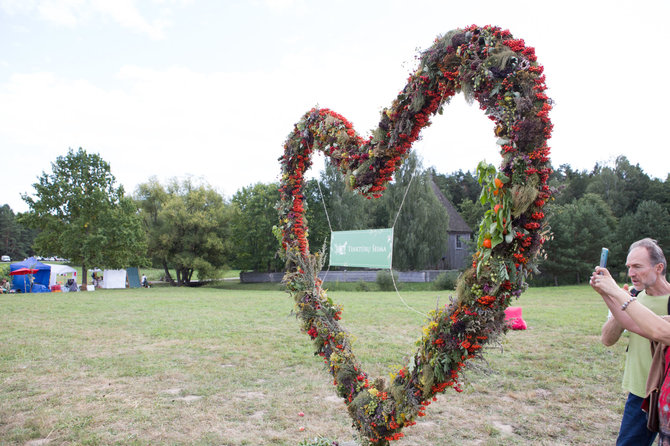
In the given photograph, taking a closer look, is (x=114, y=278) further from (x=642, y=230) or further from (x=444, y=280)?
(x=642, y=230)

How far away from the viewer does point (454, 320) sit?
9.32ft

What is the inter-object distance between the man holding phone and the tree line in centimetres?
1825

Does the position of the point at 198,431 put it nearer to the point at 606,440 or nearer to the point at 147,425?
the point at 147,425

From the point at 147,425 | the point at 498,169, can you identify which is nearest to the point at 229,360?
the point at 147,425

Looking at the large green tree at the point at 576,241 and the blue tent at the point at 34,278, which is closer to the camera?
the blue tent at the point at 34,278

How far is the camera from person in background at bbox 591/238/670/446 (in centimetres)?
292

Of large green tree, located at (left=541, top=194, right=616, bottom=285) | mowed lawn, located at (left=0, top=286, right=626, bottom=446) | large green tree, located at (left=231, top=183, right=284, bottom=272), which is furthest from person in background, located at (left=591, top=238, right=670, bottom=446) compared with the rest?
large green tree, located at (left=231, top=183, right=284, bottom=272)

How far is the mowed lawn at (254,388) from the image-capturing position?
4.82 meters

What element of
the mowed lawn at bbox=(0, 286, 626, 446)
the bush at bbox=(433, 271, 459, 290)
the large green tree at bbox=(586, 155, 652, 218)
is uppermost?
the large green tree at bbox=(586, 155, 652, 218)

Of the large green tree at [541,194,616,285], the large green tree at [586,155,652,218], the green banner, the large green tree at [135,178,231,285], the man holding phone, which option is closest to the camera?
the man holding phone

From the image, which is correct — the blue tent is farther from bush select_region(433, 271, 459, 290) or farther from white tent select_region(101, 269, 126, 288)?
bush select_region(433, 271, 459, 290)

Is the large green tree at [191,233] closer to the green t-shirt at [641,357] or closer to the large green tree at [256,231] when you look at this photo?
the large green tree at [256,231]

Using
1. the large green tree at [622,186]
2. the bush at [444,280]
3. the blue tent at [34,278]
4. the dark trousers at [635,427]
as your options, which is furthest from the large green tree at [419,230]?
the large green tree at [622,186]

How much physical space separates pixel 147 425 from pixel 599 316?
43.2 feet
